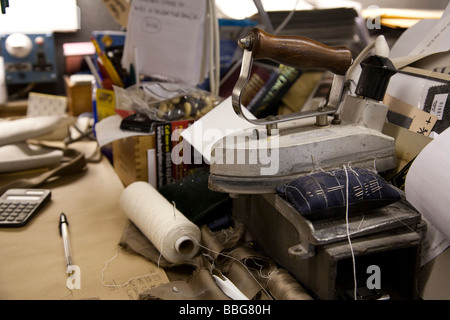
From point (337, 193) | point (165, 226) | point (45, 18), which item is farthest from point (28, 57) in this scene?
point (337, 193)

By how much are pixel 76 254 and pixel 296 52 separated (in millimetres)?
495

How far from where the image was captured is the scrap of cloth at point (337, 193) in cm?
53

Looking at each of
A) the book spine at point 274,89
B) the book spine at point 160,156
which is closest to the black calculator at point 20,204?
the book spine at point 160,156

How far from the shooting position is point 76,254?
73 centimetres

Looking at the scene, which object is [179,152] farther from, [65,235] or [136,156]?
[65,235]

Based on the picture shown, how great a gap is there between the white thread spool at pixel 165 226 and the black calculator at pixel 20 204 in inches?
8.8

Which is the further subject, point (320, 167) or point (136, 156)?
point (136, 156)

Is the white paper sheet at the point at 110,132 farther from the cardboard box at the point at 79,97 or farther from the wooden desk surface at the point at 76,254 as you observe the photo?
the cardboard box at the point at 79,97

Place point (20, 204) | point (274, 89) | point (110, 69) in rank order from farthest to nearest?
1. point (110, 69)
2. point (274, 89)
3. point (20, 204)

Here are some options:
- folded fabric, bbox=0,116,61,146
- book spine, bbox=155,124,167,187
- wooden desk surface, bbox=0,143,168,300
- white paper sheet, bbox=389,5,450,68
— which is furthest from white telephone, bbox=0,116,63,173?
white paper sheet, bbox=389,5,450,68

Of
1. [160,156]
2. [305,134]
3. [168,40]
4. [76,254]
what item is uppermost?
[168,40]

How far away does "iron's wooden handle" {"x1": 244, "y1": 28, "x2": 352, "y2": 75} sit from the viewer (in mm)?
610

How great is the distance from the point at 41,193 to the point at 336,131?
64cm

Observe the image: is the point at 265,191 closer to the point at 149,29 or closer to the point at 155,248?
the point at 155,248
